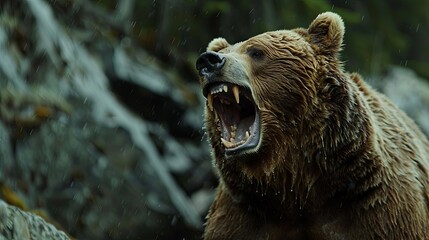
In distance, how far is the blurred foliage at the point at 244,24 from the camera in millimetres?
9789

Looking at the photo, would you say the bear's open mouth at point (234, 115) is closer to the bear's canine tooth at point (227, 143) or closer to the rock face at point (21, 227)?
the bear's canine tooth at point (227, 143)

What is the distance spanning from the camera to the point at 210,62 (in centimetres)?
502

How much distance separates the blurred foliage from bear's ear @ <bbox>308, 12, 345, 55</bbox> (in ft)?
8.97

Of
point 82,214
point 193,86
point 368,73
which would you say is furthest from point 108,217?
point 368,73

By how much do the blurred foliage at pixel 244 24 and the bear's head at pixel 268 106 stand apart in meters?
3.00

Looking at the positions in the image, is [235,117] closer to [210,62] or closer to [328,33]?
[210,62]

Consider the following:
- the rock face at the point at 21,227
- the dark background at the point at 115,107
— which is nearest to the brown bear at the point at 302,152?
the rock face at the point at 21,227

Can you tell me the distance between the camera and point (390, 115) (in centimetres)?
592

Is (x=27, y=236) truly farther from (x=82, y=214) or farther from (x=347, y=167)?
(x=82, y=214)

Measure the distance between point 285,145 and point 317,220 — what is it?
1.67ft

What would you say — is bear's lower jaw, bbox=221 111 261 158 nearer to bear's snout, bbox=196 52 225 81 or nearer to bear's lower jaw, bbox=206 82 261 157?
bear's lower jaw, bbox=206 82 261 157

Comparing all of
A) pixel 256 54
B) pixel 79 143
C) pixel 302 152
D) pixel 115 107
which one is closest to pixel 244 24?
pixel 115 107

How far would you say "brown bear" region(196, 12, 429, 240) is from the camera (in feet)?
17.1

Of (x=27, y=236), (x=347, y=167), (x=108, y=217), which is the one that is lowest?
(x=108, y=217)
